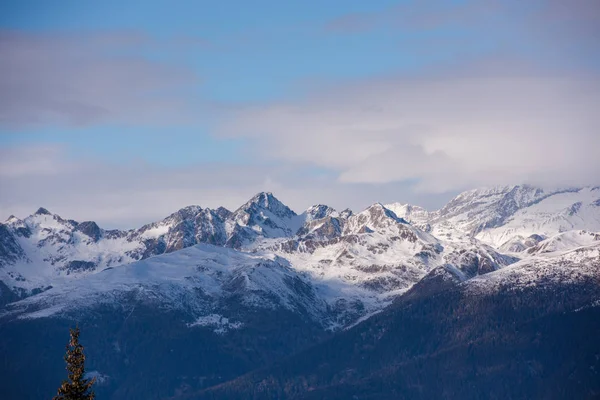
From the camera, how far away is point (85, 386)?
13875 centimetres

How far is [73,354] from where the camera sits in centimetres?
13850

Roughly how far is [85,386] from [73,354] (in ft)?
11.9
